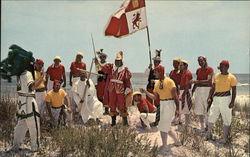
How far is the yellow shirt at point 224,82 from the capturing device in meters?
7.17

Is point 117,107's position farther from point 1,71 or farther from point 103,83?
point 1,71

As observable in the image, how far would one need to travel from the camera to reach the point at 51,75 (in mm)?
9219

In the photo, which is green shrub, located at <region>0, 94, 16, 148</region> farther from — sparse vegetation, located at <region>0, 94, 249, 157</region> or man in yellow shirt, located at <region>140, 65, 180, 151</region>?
man in yellow shirt, located at <region>140, 65, 180, 151</region>

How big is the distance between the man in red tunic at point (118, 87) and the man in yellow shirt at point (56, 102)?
1.30 m

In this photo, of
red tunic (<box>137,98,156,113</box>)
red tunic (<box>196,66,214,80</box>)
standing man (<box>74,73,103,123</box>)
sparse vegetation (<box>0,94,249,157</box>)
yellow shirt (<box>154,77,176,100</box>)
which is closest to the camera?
sparse vegetation (<box>0,94,249,157</box>)

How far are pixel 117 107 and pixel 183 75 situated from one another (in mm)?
1850

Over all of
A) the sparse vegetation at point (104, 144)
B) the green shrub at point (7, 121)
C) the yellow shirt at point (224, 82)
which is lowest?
the sparse vegetation at point (104, 144)

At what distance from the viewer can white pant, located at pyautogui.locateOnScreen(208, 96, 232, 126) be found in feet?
Result: 23.9

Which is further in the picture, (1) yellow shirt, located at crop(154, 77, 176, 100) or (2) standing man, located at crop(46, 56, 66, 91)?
(2) standing man, located at crop(46, 56, 66, 91)

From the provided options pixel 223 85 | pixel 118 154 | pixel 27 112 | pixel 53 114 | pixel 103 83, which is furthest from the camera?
pixel 103 83

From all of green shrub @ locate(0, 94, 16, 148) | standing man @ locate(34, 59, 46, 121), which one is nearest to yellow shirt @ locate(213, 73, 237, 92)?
standing man @ locate(34, 59, 46, 121)

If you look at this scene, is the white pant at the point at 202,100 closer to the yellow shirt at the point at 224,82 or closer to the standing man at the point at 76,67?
the yellow shirt at the point at 224,82

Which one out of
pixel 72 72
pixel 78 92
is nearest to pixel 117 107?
pixel 78 92

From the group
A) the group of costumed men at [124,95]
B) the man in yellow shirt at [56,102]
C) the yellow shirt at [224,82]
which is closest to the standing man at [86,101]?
the group of costumed men at [124,95]
